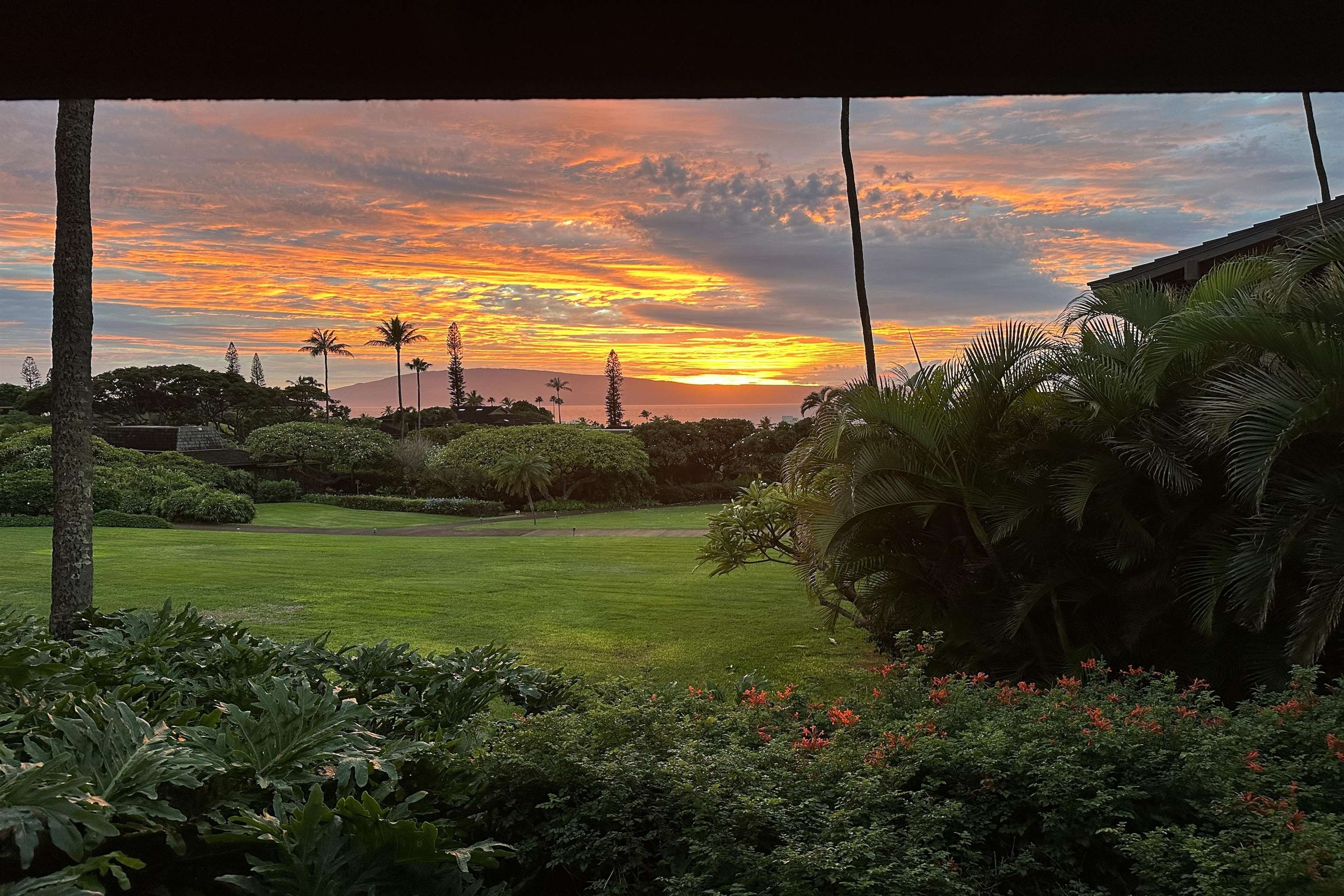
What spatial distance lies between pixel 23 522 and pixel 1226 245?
2430 centimetres

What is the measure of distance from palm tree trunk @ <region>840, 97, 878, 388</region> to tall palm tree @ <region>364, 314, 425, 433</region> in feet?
153

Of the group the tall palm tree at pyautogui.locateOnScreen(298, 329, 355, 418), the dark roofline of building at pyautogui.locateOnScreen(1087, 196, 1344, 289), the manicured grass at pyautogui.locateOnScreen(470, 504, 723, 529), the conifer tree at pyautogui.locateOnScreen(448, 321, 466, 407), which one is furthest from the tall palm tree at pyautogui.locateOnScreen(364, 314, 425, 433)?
the dark roofline of building at pyautogui.locateOnScreen(1087, 196, 1344, 289)

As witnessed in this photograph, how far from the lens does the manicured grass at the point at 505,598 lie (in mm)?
9102

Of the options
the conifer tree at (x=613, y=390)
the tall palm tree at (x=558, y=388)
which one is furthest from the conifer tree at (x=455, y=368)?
the conifer tree at (x=613, y=390)

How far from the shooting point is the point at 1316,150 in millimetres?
16641

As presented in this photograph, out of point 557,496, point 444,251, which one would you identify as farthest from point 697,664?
point 557,496

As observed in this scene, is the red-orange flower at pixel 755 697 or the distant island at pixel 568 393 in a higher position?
the distant island at pixel 568 393

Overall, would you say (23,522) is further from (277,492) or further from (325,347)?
(325,347)

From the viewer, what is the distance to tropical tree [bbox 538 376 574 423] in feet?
247

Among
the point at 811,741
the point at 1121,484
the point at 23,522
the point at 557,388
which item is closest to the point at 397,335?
the point at 557,388

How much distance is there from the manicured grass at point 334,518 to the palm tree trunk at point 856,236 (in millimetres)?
15129

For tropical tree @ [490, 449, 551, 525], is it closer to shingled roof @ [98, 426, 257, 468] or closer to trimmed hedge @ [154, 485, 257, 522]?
trimmed hedge @ [154, 485, 257, 522]

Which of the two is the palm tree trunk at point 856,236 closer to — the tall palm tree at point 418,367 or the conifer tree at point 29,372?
the conifer tree at point 29,372

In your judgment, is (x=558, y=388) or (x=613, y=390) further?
(x=558, y=388)
